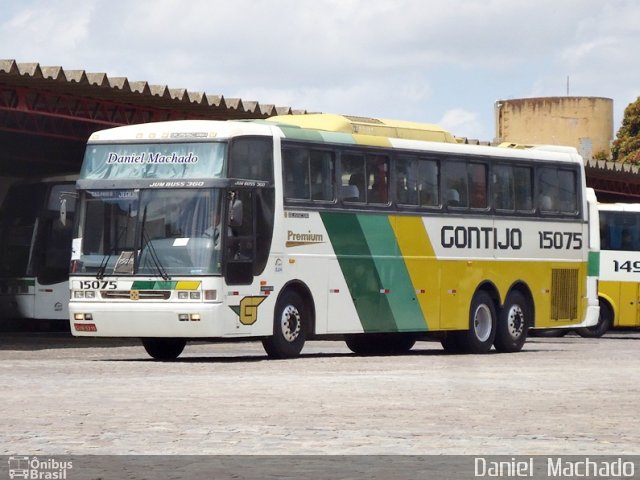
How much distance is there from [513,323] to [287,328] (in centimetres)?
598

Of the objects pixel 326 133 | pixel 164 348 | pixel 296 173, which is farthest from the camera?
pixel 326 133

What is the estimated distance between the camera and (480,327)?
93.0 feet

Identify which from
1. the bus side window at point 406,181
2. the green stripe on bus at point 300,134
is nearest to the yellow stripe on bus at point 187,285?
the green stripe on bus at point 300,134

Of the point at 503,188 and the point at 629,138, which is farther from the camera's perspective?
the point at 629,138

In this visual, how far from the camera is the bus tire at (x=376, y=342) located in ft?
93.8

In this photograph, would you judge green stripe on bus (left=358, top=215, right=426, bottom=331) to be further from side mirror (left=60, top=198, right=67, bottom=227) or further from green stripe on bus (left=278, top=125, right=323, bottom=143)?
side mirror (left=60, top=198, right=67, bottom=227)

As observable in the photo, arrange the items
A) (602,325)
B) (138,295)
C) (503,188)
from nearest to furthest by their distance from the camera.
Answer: (138,295)
(503,188)
(602,325)

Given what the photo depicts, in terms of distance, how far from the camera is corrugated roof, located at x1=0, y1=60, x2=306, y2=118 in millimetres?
28484

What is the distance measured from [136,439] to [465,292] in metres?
16.6

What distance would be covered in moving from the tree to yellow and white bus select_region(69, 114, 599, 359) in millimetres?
55754

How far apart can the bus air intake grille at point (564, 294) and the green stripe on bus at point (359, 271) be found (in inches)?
176

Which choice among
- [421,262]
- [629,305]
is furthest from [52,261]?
[629,305]

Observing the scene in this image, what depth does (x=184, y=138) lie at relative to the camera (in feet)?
78.0

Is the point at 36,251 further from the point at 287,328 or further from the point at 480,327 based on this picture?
the point at 287,328
